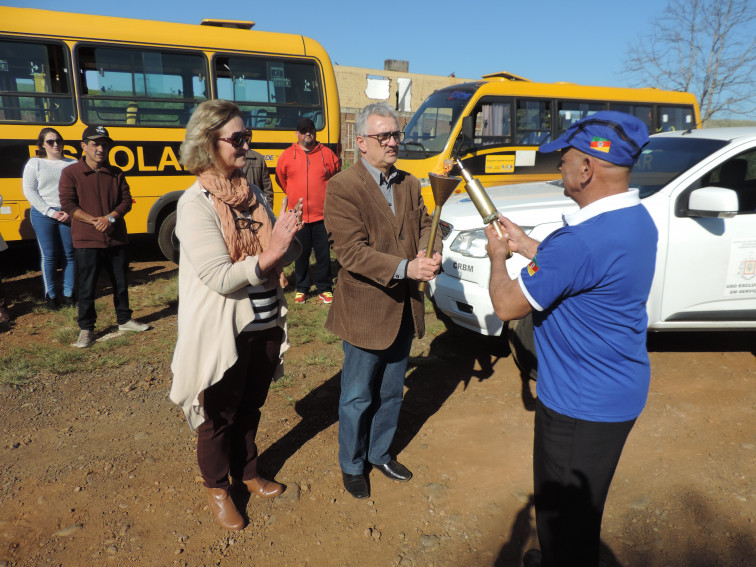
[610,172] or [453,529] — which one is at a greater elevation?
[610,172]

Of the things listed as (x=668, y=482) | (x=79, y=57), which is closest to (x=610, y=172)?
(x=668, y=482)

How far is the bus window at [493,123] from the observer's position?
8.95 m

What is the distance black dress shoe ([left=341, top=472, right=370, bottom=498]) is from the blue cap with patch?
208cm

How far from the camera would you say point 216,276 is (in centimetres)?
225

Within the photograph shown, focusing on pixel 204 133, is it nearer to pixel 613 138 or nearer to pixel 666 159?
pixel 613 138

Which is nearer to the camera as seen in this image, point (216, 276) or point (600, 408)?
point (600, 408)

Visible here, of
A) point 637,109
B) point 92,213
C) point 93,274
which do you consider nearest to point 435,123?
point 637,109

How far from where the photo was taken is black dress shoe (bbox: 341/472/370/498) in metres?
2.93

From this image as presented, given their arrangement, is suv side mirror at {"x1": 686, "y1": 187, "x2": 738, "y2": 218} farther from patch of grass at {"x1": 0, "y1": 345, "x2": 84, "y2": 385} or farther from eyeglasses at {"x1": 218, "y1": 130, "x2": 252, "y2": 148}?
patch of grass at {"x1": 0, "y1": 345, "x2": 84, "y2": 385}

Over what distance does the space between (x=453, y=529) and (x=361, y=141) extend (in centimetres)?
198

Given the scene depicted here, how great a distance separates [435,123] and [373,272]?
7.16 metres

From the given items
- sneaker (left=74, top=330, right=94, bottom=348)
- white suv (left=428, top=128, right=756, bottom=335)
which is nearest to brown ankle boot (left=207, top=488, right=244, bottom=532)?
white suv (left=428, top=128, right=756, bottom=335)

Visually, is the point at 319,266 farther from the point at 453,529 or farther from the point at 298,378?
→ the point at 453,529

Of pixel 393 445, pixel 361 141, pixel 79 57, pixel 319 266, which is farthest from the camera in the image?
pixel 79 57
